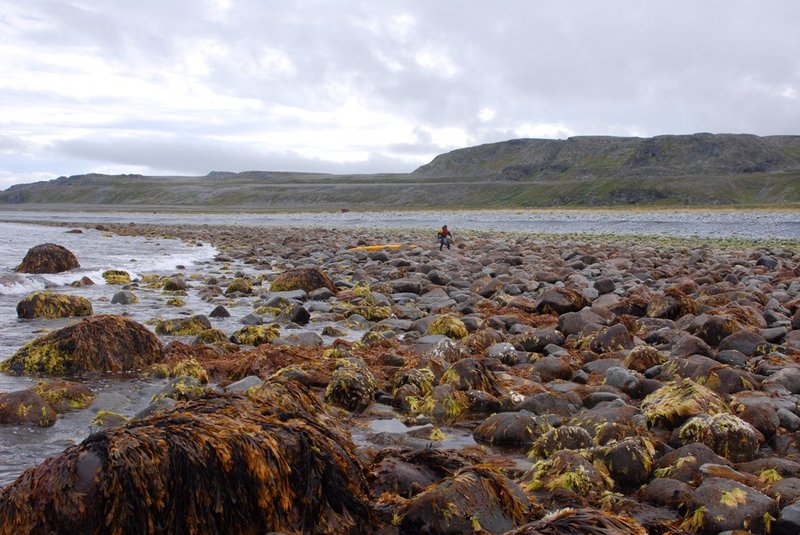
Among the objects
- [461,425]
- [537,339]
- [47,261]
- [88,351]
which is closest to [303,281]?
[88,351]

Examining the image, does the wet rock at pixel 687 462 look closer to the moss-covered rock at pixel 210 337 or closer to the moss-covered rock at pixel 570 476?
the moss-covered rock at pixel 570 476

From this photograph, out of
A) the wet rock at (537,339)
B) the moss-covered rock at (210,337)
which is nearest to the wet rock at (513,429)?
the wet rock at (537,339)

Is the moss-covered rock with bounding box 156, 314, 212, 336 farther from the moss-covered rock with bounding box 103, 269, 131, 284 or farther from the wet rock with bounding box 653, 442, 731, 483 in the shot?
the moss-covered rock with bounding box 103, 269, 131, 284

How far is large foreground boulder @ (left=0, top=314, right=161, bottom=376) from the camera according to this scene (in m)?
7.08

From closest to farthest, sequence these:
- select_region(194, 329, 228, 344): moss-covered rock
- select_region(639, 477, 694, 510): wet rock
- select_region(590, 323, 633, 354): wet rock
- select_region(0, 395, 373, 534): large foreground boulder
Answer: select_region(0, 395, 373, 534): large foreground boulder < select_region(639, 477, 694, 510): wet rock < select_region(590, 323, 633, 354): wet rock < select_region(194, 329, 228, 344): moss-covered rock

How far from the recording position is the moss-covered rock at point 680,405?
5.14 meters

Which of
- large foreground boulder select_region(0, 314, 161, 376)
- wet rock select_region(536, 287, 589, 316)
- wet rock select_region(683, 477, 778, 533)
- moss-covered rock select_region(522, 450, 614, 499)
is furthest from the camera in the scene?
wet rock select_region(536, 287, 589, 316)

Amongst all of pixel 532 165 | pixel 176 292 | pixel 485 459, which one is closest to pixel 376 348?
pixel 485 459

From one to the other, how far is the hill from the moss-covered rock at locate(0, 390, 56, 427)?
97248 mm

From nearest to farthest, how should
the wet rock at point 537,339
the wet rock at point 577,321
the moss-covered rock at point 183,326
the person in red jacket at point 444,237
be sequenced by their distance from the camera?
1. the wet rock at point 537,339
2. the wet rock at point 577,321
3. the moss-covered rock at point 183,326
4. the person in red jacket at point 444,237

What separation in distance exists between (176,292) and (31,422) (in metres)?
8.35

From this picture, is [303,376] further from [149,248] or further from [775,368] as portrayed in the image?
[149,248]

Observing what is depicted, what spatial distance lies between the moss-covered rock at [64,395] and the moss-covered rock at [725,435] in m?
4.80

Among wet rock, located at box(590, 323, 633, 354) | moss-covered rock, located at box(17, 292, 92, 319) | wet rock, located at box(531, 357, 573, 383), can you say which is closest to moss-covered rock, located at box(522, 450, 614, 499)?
wet rock, located at box(531, 357, 573, 383)
